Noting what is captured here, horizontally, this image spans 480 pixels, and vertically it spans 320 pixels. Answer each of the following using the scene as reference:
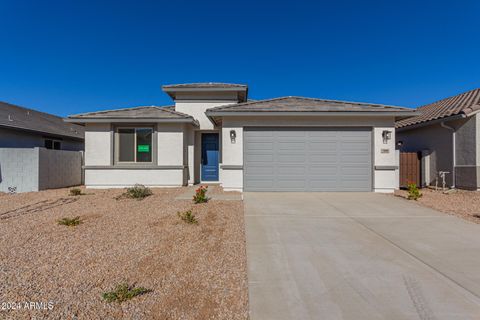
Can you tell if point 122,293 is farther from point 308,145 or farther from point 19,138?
point 19,138

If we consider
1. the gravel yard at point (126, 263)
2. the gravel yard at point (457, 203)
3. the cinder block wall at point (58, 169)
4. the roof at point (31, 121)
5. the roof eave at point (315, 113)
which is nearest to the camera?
the gravel yard at point (126, 263)

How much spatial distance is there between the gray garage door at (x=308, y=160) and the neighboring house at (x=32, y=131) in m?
12.8

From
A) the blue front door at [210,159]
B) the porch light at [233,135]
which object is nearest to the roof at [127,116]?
the blue front door at [210,159]

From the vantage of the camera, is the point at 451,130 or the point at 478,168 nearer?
the point at 478,168

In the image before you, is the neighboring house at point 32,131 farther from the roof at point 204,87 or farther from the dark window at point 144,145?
the roof at point 204,87

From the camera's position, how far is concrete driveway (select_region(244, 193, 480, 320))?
97.9 inches

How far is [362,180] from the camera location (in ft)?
31.1

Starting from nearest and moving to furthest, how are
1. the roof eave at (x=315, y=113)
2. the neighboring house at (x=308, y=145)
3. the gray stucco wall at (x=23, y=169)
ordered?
1. the roof eave at (x=315, y=113)
2. the neighboring house at (x=308, y=145)
3. the gray stucco wall at (x=23, y=169)

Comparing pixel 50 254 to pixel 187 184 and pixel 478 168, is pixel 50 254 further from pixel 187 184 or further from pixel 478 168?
pixel 478 168

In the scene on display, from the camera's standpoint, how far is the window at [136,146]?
1078 cm

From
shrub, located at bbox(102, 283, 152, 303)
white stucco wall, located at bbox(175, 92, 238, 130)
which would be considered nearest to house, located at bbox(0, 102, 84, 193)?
white stucco wall, located at bbox(175, 92, 238, 130)

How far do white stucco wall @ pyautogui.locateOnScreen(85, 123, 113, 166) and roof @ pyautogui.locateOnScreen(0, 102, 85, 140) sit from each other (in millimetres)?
5503

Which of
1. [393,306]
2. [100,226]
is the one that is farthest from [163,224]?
[393,306]

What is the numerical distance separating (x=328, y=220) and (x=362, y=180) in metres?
4.76
